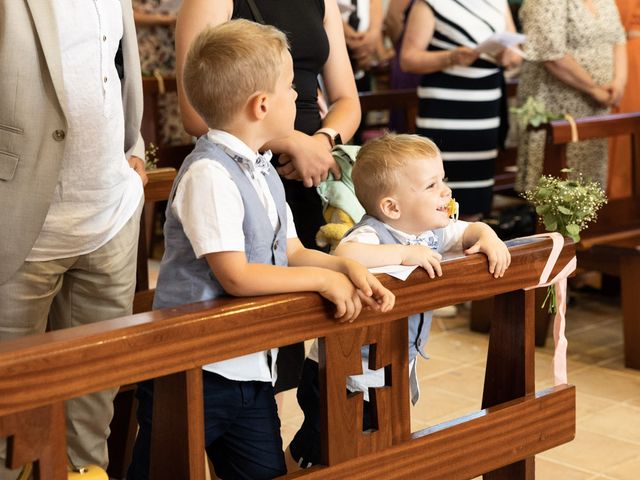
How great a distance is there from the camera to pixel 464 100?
17.1 ft

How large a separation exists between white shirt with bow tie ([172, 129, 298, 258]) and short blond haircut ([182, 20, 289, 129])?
0.10m

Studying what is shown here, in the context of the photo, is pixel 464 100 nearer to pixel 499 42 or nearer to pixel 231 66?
pixel 499 42

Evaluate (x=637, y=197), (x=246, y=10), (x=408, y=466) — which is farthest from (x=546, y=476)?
(x=637, y=197)

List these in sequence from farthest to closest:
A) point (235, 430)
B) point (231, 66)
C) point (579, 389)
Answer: point (579, 389)
point (235, 430)
point (231, 66)

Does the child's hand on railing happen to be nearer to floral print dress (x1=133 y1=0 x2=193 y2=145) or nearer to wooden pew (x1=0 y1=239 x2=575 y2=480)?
wooden pew (x1=0 y1=239 x2=575 y2=480)

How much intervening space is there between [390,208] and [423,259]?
1.06ft

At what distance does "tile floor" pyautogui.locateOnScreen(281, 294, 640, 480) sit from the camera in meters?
3.70

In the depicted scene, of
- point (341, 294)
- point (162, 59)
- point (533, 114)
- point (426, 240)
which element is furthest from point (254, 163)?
point (162, 59)

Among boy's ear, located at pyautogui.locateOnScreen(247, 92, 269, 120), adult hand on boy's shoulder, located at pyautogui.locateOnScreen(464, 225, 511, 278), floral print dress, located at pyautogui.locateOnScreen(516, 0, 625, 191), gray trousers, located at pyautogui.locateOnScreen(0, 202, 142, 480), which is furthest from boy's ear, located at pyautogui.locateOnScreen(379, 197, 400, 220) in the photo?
floral print dress, located at pyautogui.locateOnScreen(516, 0, 625, 191)

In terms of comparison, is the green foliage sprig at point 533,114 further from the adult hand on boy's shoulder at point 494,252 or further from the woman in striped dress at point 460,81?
the adult hand on boy's shoulder at point 494,252

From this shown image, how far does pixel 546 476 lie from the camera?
356 centimetres

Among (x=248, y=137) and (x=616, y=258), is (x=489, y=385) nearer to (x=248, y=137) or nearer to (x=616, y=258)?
(x=248, y=137)

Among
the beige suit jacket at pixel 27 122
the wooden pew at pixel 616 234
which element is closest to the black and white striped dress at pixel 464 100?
the wooden pew at pixel 616 234

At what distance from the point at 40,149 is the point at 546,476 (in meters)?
1.97
